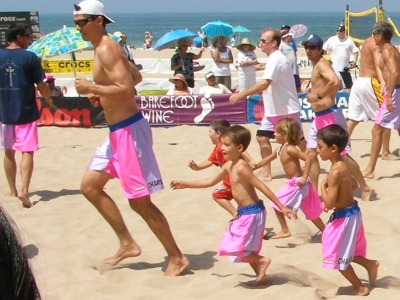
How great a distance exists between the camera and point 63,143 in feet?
34.2

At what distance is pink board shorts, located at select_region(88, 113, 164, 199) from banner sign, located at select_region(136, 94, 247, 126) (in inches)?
258

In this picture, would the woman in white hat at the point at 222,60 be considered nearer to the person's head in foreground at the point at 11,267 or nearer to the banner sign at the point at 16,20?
the banner sign at the point at 16,20

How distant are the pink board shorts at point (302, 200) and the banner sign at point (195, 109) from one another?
5829 millimetres

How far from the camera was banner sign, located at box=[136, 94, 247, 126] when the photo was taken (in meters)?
11.5

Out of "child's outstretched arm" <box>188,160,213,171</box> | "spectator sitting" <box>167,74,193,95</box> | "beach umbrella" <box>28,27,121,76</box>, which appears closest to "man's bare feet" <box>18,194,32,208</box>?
"child's outstretched arm" <box>188,160,213,171</box>

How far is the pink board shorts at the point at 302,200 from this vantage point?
5680 millimetres

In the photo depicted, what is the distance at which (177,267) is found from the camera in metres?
5.02

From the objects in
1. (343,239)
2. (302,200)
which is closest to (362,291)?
(343,239)

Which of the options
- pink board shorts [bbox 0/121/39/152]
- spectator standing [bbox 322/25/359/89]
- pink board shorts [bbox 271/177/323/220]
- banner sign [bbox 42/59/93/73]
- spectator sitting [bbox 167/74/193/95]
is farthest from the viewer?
banner sign [bbox 42/59/93/73]

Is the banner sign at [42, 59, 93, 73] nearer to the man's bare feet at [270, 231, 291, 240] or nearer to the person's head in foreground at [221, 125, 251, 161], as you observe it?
the man's bare feet at [270, 231, 291, 240]

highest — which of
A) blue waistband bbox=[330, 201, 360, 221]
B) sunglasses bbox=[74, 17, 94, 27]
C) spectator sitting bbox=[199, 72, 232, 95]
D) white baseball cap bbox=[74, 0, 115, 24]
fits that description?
white baseball cap bbox=[74, 0, 115, 24]

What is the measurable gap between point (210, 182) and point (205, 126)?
20.8 ft

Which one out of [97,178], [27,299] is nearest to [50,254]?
[97,178]

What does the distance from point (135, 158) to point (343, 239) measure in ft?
4.63
